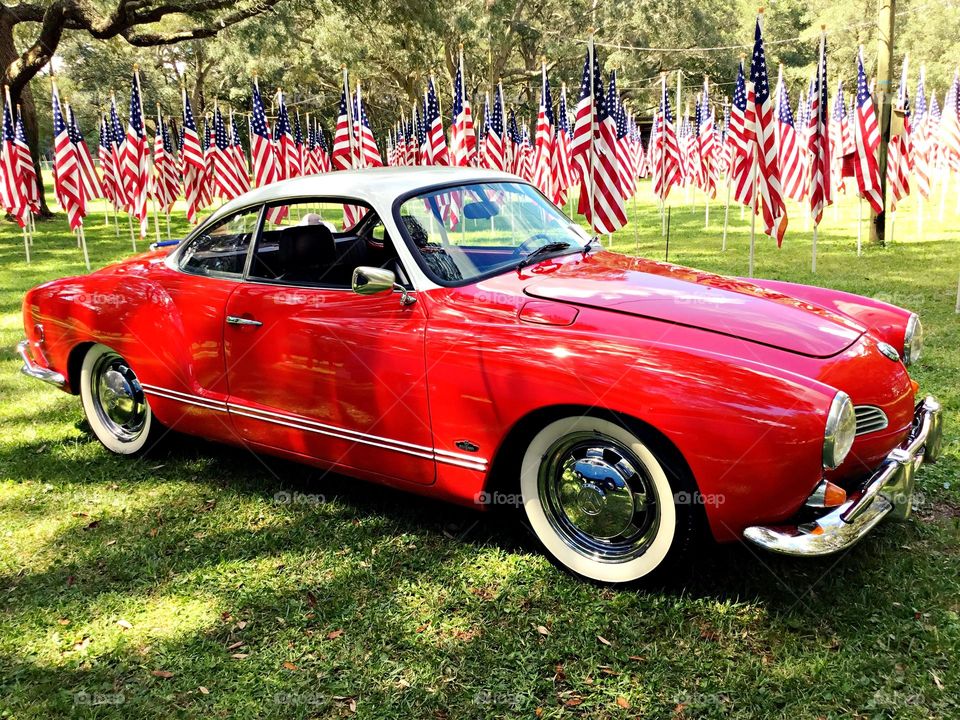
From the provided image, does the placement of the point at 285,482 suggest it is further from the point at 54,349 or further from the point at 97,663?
the point at 54,349

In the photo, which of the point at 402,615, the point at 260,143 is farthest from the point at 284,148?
the point at 402,615

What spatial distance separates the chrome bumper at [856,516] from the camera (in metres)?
2.64

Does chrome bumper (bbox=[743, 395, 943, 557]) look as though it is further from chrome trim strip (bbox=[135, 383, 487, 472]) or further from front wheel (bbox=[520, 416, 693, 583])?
chrome trim strip (bbox=[135, 383, 487, 472])

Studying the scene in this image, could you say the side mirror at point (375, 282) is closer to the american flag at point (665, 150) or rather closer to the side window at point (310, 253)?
the side window at point (310, 253)

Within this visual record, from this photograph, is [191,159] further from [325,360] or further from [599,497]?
[599,497]

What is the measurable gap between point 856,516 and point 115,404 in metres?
4.41

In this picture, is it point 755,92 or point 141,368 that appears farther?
point 755,92

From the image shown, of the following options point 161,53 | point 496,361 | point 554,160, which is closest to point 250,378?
point 496,361

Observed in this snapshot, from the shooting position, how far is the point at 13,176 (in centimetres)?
1706

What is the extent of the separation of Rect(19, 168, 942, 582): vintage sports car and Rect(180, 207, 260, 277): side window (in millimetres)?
16

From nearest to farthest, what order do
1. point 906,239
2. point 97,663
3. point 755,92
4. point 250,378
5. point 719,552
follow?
point 97,663 < point 719,552 < point 250,378 < point 755,92 < point 906,239

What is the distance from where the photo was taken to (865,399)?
9.91 feet

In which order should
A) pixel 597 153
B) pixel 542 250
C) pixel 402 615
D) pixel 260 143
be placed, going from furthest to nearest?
pixel 260 143 → pixel 597 153 → pixel 542 250 → pixel 402 615

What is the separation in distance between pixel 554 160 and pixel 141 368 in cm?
1457
